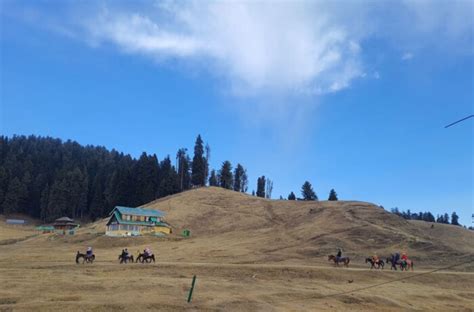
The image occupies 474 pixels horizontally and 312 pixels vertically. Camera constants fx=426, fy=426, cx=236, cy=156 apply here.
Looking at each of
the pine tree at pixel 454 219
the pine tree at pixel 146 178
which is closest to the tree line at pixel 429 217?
the pine tree at pixel 454 219

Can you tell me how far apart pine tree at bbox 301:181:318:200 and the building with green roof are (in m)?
63.1

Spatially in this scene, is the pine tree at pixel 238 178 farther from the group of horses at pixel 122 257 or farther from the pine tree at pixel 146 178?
the group of horses at pixel 122 257

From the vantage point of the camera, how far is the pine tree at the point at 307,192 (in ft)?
446

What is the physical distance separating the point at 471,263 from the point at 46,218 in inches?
4735

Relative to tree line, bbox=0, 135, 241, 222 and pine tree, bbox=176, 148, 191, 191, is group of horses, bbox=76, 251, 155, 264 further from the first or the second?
pine tree, bbox=176, 148, 191, 191

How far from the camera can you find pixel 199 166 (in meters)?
138

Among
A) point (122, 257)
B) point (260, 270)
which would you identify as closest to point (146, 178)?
point (122, 257)

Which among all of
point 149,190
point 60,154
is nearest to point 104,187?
point 149,190

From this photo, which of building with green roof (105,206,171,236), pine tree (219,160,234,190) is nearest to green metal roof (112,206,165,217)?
building with green roof (105,206,171,236)

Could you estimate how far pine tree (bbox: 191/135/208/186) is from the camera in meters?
138

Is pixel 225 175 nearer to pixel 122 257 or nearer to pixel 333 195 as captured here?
pixel 333 195

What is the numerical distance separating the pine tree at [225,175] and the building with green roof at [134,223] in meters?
61.7

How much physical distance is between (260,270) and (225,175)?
10769 cm

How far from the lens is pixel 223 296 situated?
1040 inches
